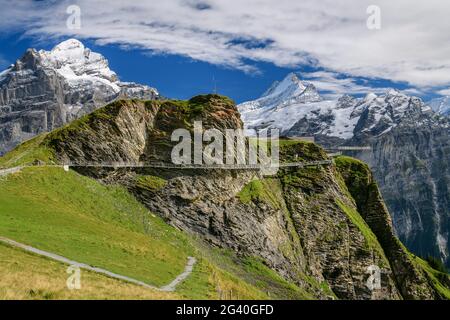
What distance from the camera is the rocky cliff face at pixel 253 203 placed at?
112 m

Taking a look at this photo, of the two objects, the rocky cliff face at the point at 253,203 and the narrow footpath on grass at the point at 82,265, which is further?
the rocky cliff face at the point at 253,203

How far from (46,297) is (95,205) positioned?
6018 centimetres

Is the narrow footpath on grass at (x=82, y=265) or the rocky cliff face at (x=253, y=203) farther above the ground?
the rocky cliff face at (x=253, y=203)

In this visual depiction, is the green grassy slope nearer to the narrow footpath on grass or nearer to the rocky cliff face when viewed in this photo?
the narrow footpath on grass

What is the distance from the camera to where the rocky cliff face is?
11175 cm

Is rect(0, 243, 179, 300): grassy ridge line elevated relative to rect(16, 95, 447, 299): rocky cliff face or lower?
lower

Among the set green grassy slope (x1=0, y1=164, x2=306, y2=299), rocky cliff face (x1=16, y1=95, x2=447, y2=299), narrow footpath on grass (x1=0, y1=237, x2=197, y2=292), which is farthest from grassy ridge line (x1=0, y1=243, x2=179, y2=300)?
rocky cliff face (x1=16, y1=95, x2=447, y2=299)

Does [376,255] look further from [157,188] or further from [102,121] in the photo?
[102,121]

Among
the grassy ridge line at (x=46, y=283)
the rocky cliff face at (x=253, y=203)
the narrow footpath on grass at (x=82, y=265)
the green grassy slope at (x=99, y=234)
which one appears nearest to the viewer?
the grassy ridge line at (x=46, y=283)

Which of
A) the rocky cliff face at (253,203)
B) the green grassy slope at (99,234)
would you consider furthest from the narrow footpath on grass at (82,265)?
the rocky cliff face at (253,203)

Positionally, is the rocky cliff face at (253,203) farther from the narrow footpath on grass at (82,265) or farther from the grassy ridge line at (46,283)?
the grassy ridge line at (46,283)

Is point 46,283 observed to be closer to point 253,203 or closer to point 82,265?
point 82,265

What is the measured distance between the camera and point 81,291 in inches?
1496
